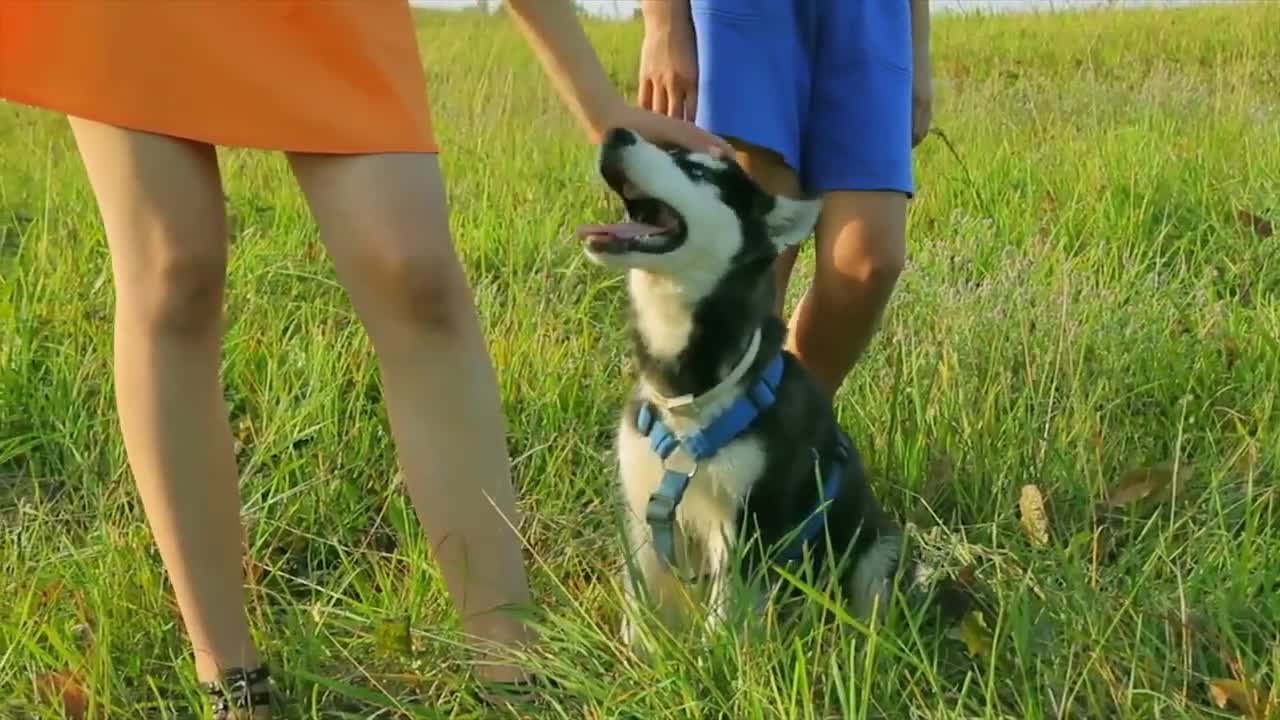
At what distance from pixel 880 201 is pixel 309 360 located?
1353 millimetres

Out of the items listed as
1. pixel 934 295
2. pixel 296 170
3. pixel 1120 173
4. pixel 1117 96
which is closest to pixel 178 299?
Answer: pixel 296 170

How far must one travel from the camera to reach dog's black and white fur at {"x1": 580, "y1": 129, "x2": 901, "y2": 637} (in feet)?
6.47

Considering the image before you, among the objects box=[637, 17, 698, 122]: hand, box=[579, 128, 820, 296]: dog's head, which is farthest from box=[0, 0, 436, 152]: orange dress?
box=[637, 17, 698, 122]: hand

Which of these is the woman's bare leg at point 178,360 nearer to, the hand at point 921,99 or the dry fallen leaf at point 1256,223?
the hand at point 921,99

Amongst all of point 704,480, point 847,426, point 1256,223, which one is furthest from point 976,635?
point 1256,223

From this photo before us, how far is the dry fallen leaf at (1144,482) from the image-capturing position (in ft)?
7.30

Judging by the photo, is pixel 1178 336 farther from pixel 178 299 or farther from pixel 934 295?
pixel 178 299

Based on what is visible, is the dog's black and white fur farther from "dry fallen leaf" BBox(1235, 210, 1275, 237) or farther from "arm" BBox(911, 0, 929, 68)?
"dry fallen leaf" BBox(1235, 210, 1275, 237)

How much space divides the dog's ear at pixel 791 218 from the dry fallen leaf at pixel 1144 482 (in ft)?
2.59

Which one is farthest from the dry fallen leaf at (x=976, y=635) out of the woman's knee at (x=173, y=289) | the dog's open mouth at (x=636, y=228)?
the woman's knee at (x=173, y=289)

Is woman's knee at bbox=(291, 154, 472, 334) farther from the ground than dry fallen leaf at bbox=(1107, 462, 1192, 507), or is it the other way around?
woman's knee at bbox=(291, 154, 472, 334)

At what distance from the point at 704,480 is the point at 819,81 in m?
0.89

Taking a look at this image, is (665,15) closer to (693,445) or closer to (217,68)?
(693,445)

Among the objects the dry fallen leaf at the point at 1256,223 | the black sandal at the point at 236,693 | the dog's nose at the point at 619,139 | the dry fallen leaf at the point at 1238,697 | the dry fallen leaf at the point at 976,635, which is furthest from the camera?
the dry fallen leaf at the point at 1256,223
